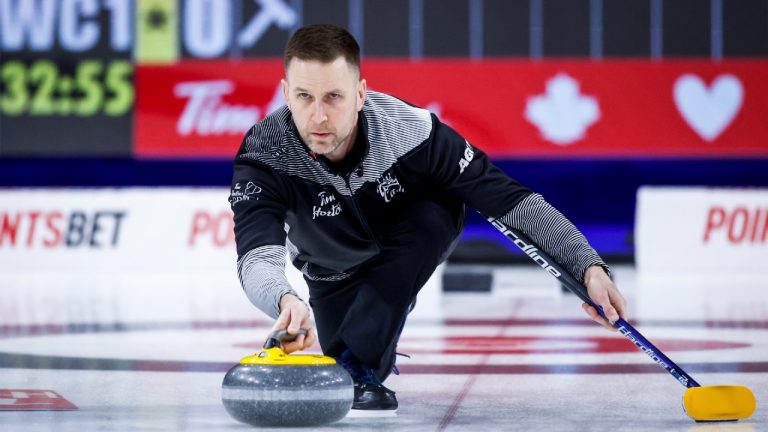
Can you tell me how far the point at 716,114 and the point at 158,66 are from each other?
5.46 meters

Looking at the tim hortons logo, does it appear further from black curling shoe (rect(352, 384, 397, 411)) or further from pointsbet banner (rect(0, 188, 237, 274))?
black curling shoe (rect(352, 384, 397, 411))

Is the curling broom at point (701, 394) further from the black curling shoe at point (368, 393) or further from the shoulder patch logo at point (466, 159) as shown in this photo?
the black curling shoe at point (368, 393)

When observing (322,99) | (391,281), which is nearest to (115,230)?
(391,281)

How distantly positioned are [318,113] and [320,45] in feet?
0.55

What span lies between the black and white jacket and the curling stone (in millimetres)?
307

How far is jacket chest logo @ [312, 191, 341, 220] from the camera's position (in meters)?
3.57

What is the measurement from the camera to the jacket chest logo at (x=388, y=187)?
3.64m

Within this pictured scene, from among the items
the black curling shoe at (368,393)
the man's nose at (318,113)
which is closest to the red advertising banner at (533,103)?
the black curling shoe at (368,393)

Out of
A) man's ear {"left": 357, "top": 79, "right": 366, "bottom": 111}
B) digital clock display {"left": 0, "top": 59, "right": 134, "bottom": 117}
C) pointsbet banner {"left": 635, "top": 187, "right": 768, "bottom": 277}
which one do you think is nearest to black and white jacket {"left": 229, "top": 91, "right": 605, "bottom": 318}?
man's ear {"left": 357, "top": 79, "right": 366, "bottom": 111}

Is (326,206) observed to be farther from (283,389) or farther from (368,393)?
(283,389)

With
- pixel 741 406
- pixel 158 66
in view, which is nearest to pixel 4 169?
pixel 158 66

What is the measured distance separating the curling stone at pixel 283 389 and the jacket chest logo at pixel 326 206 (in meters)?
0.49

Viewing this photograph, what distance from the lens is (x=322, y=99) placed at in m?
3.27

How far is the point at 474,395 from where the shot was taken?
4027 mm
